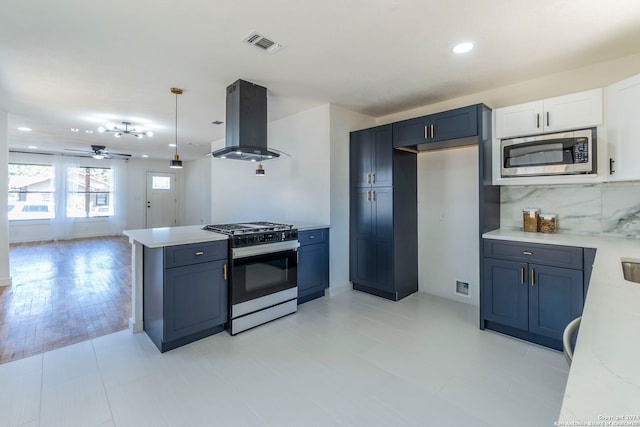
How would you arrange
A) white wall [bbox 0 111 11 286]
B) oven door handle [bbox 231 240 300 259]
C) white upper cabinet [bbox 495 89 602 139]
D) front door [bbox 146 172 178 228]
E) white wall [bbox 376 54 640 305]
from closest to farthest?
white upper cabinet [bbox 495 89 602 139] < oven door handle [bbox 231 240 300 259] < white wall [bbox 376 54 640 305] < white wall [bbox 0 111 11 286] < front door [bbox 146 172 178 228]

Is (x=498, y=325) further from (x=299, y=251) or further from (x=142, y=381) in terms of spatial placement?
(x=142, y=381)

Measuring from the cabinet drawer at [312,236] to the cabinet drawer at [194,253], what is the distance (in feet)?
3.27

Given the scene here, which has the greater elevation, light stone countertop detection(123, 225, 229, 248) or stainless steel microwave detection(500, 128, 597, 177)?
stainless steel microwave detection(500, 128, 597, 177)

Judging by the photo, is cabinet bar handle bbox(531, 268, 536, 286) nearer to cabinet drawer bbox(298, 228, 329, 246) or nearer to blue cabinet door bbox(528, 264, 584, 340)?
blue cabinet door bbox(528, 264, 584, 340)

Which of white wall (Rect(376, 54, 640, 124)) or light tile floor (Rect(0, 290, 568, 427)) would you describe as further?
white wall (Rect(376, 54, 640, 124))

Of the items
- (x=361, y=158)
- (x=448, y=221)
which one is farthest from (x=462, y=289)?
(x=361, y=158)

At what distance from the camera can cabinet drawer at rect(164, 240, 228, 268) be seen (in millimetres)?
2412

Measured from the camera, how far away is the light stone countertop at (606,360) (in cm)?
48

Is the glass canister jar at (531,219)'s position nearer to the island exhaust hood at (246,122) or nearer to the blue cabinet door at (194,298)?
the island exhaust hood at (246,122)

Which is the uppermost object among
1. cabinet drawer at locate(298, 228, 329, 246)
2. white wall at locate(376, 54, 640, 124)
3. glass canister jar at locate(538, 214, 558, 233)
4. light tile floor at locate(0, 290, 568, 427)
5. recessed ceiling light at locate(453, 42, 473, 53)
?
recessed ceiling light at locate(453, 42, 473, 53)

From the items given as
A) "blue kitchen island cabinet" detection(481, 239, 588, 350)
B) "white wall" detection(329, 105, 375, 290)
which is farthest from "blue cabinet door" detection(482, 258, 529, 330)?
"white wall" detection(329, 105, 375, 290)

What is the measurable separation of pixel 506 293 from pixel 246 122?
310cm

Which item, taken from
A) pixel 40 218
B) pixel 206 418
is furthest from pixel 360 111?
pixel 40 218

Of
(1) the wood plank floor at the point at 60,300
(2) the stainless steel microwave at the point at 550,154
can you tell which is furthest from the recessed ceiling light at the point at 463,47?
(1) the wood plank floor at the point at 60,300
